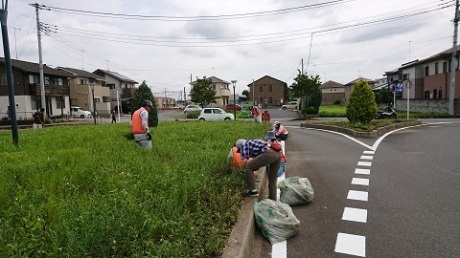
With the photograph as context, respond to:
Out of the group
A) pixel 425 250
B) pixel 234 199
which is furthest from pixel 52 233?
pixel 425 250

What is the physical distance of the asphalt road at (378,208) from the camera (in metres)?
3.77

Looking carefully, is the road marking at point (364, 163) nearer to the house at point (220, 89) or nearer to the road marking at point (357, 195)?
the road marking at point (357, 195)

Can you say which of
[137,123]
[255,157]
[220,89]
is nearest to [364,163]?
[255,157]

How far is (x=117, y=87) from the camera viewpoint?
5362 centimetres

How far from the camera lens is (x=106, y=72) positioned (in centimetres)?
5269

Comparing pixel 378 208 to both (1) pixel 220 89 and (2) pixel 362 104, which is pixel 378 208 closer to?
(2) pixel 362 104

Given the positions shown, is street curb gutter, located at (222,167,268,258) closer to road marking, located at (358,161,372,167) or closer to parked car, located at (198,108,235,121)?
road marking, located at (358,161,372,167)

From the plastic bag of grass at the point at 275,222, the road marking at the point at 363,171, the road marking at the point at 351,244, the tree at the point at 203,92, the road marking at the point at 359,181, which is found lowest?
the road marking at the point at 351,244

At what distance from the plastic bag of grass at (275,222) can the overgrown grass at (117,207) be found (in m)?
0.39

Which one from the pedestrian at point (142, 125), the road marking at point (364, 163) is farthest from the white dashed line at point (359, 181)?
the pedestrian at point (142, 125)

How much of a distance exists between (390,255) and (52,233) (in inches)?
139

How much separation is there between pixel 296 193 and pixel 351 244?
1554 millimetres

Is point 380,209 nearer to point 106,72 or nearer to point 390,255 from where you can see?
point 390,255

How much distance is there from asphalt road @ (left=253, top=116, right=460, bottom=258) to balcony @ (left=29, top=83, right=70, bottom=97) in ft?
107
